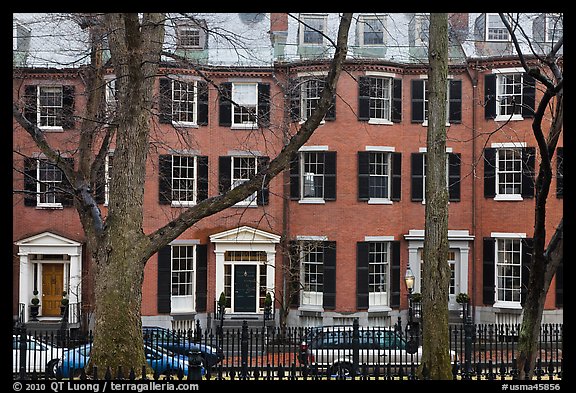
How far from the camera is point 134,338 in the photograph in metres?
13.2

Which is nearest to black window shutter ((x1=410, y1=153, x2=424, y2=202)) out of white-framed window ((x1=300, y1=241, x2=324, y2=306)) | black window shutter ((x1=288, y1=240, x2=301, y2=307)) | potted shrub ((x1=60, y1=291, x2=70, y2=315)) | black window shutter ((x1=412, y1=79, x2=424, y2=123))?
black window shutter ((x1=412, y1=79, x2=424, y2=123))

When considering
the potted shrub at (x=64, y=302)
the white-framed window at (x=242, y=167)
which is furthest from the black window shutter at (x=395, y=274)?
the potted shrub at (x=64, y=302)

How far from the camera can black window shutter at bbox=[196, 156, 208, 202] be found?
30.4m

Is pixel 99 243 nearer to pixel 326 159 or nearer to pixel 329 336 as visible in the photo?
pixel 329 336

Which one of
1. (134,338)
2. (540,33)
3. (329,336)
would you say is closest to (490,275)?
(540,33)

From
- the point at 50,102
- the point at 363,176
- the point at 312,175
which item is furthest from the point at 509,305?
the point at 50,102

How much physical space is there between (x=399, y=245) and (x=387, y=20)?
998 cm

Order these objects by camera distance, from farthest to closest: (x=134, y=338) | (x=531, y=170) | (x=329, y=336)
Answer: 1. (x=531, y=170)
2. (x=329, y=336)
3. (x=134, y=338)

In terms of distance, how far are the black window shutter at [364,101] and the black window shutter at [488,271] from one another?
7.31m

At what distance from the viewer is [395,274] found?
101 feet

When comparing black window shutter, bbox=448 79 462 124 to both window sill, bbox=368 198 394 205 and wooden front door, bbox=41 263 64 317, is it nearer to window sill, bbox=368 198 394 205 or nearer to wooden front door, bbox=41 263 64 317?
window sill, bbox=368 198 394 205

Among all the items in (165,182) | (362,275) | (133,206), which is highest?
(165,182)

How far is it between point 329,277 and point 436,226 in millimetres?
16077

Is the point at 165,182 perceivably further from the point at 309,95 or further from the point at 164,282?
the point at 309,95
